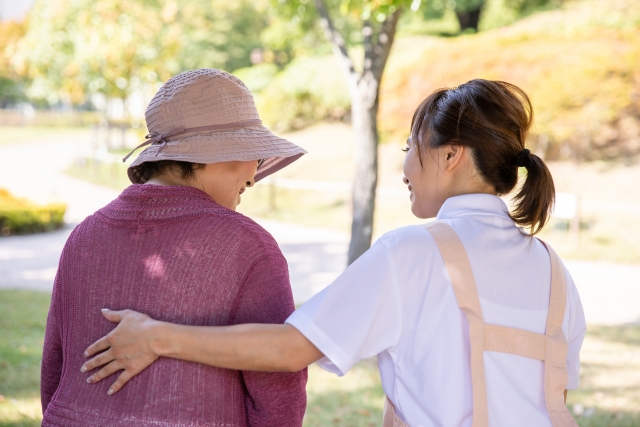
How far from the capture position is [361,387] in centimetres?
474

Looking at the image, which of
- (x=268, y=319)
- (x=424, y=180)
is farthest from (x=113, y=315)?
(x=424, y=180)

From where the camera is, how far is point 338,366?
1.47m

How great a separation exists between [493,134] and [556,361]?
56 centimetres

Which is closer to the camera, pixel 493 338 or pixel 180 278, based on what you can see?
pixel 493 338

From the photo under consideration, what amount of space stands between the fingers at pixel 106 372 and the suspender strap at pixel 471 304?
31.4 inches

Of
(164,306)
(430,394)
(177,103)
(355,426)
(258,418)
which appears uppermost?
(177,103)

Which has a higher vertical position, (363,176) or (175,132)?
(175,132)

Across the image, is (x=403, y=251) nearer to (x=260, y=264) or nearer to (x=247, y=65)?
(x=260, y=264)

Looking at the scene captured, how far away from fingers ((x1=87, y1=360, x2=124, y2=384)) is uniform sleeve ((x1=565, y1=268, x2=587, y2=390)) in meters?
1.11

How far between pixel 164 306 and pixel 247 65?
2859 cm

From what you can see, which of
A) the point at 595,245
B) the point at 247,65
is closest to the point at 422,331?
the point at 595,245

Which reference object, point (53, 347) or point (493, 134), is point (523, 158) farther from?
point (53, 347)

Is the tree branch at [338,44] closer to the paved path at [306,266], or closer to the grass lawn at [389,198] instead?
the paved path at [306,266]

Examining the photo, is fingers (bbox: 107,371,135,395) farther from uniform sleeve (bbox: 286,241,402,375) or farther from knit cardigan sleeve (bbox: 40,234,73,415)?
uniform sleeve (bbox: 286,241,402,375)
